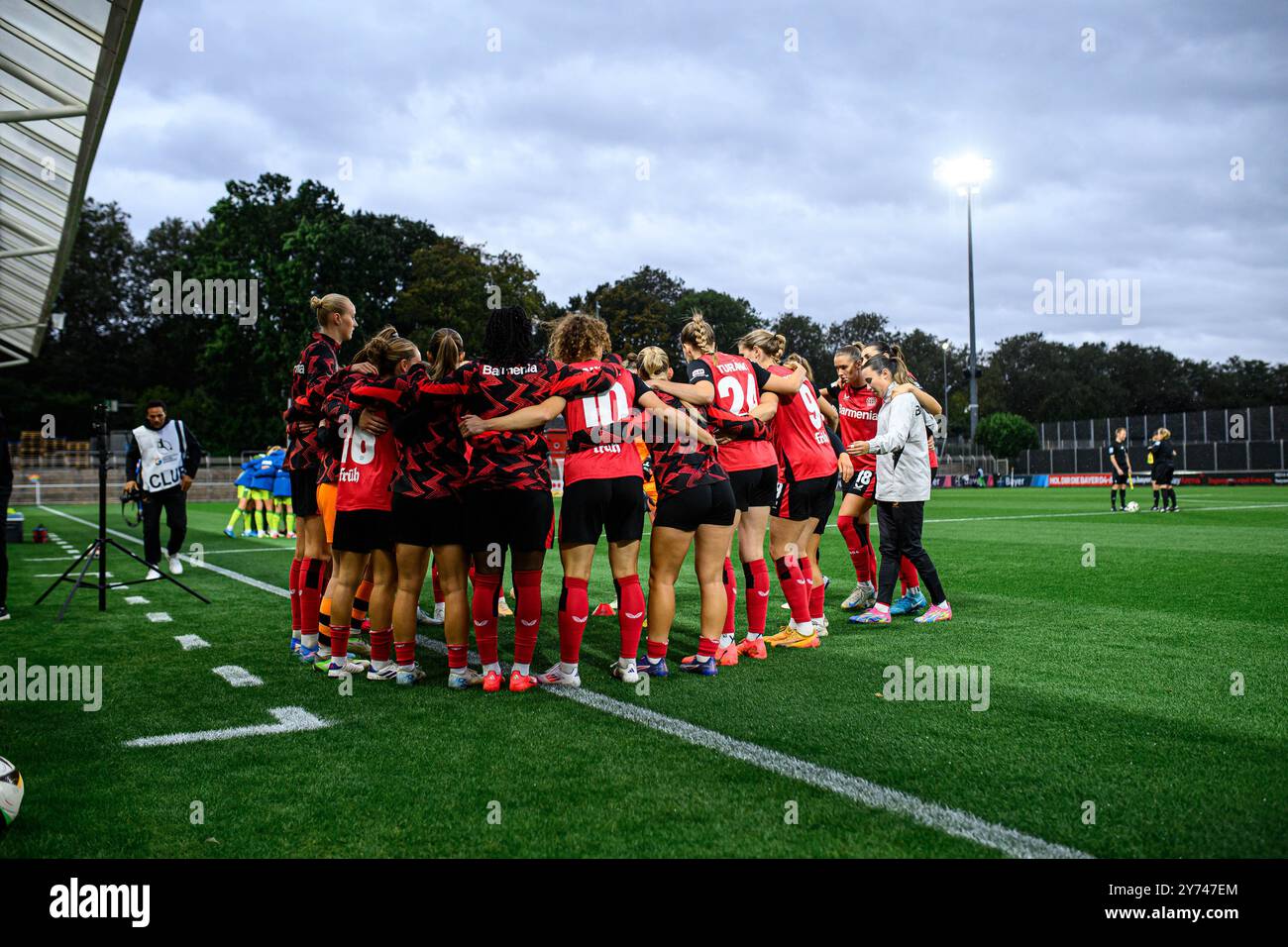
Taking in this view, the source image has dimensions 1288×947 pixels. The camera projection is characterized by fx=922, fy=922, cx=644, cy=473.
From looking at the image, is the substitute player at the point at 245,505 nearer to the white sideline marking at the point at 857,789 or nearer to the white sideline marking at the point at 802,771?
the white sideline marking at the point at 802,771

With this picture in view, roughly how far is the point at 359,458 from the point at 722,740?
9.38ft

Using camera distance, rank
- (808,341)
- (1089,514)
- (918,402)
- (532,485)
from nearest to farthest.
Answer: (532,485), (918,402), (1089,514), (808,341)

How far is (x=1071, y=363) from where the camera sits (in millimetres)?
98250

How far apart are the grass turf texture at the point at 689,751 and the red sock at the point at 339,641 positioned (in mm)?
178

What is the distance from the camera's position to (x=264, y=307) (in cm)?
5388

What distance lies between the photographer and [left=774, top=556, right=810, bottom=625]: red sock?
6.45m

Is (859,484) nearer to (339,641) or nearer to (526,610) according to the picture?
(526,610)

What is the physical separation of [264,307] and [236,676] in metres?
53.1

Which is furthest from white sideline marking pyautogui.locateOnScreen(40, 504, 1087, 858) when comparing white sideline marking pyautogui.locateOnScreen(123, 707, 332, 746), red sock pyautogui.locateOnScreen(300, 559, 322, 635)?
red sock pyautogui.locateOnScreen(300, 559, 322, 635)

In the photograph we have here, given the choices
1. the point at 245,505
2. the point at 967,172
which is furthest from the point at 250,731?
the point at 967,172

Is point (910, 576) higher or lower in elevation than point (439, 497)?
lower

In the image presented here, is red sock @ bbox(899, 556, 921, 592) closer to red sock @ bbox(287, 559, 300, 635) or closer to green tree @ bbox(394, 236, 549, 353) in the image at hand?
red sock @ bbox(287, 559, 300, 635)

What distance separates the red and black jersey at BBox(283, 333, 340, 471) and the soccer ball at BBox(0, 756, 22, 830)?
3045 millimetres
